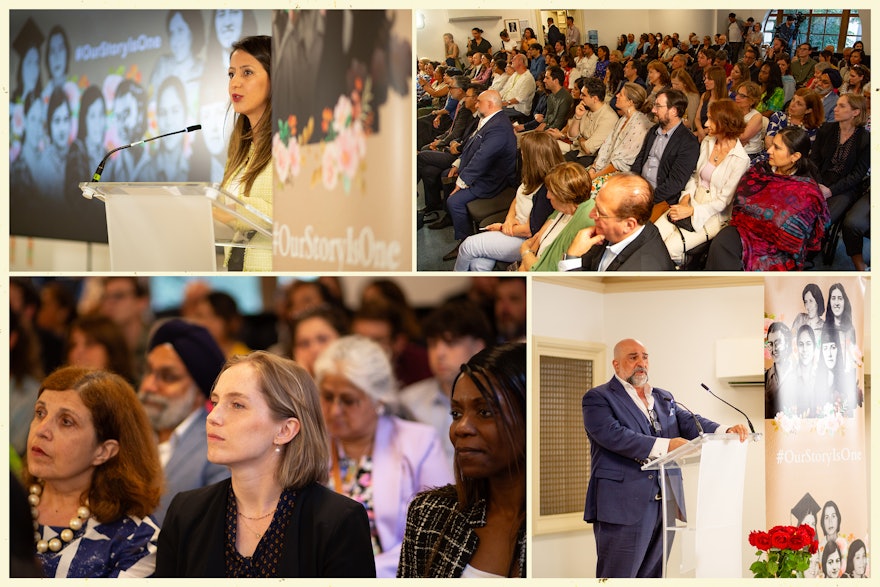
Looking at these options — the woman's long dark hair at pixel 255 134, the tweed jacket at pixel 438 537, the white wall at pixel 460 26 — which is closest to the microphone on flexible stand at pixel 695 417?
the tweed jacket at pixel 438 537

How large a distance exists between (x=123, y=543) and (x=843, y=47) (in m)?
3.24

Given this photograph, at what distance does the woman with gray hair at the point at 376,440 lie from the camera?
4.17m

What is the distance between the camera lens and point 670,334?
4.19 meters

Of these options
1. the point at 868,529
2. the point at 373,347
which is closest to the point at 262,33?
the point at 373,347

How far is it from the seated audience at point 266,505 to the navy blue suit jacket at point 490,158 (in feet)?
3.42

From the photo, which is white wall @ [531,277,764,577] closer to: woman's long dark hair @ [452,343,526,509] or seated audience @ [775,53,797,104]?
woman's long dark hair @ [452,343,526,509]

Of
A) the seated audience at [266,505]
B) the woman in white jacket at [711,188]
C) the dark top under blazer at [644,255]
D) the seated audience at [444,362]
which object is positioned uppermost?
the woman in white jacket at [711,188]

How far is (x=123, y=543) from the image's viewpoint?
412 cm

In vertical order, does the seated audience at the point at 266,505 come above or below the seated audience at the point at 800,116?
below

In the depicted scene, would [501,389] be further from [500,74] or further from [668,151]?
[500,74]

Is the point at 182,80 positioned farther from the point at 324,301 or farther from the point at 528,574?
the point at 528,574

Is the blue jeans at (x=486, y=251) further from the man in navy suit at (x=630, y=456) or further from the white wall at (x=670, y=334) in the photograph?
the man in navy suit at (x=630, y=456)

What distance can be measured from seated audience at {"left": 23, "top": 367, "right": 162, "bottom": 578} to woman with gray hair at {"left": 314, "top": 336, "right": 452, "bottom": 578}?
670mm

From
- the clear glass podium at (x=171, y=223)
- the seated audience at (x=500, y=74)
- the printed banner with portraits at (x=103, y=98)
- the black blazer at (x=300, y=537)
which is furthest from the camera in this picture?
the printed banner with portraits at (x=103, y=98)
